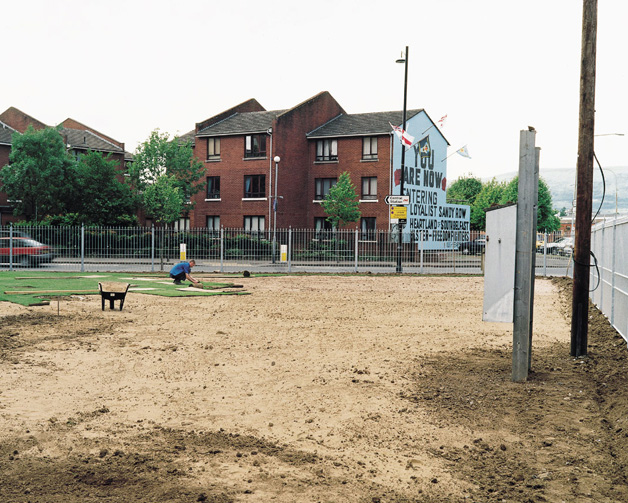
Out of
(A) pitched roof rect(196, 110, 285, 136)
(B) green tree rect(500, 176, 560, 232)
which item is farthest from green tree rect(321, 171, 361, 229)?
(B) green tree rect(500, 176, 560, 232)

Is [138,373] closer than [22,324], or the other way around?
[138,373]

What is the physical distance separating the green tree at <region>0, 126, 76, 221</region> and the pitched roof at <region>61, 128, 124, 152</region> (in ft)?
28.0

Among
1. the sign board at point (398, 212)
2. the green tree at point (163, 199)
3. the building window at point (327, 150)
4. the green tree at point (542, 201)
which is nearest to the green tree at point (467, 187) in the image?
the green tree at point (542, 201)

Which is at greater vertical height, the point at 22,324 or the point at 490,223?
the point at 490,223

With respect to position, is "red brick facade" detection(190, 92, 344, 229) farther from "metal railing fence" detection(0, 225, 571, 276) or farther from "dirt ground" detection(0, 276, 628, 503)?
"dirt ground" detection(0, 276, 628, 503)

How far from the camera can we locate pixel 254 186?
4856 cm

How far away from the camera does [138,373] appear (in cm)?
805

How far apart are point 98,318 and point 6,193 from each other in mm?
40377

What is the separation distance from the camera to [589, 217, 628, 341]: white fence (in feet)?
34.1

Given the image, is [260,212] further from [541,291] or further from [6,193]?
[541,291]

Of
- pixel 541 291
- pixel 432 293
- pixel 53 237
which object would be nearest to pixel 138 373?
pixel 432 293

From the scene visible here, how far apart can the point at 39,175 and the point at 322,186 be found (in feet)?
69.5

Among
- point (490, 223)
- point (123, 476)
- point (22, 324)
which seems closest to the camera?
point (123, 476)

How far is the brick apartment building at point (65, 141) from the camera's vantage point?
49781mm
